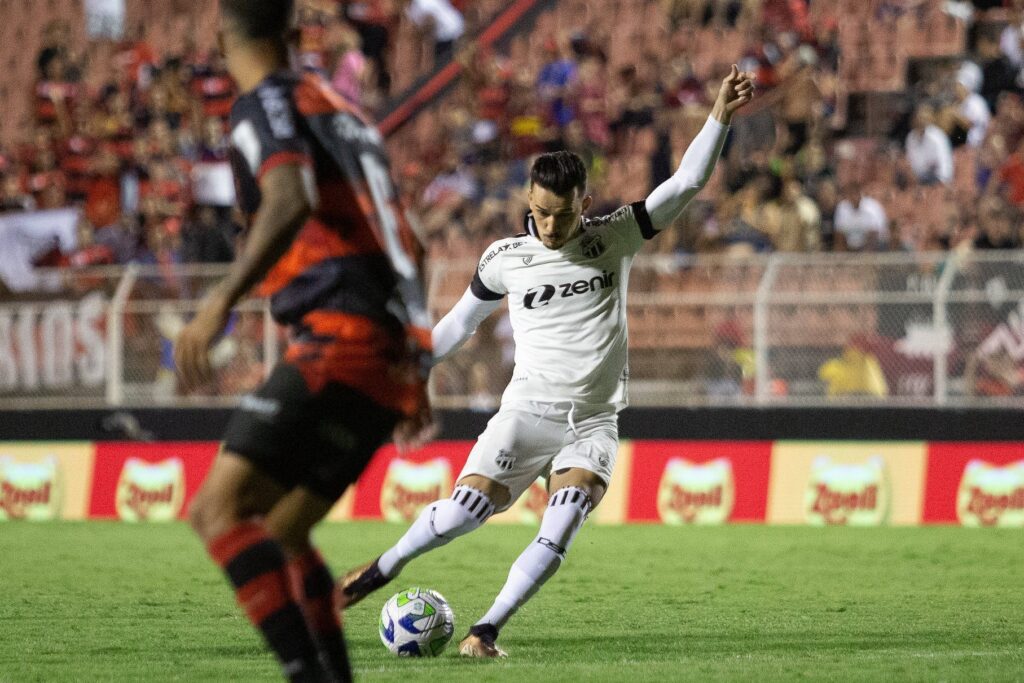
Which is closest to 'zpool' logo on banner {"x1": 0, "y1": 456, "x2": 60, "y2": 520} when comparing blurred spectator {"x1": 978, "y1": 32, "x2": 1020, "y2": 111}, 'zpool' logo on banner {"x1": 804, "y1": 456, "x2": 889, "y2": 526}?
'zpool' logo on banner {"x1": 804, "y1": 456, "x2": 889, "y2": 526}

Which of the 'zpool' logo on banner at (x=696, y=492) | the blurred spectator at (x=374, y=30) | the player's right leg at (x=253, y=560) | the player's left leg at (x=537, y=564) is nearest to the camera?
the player's right leg at (x=253, y=560)

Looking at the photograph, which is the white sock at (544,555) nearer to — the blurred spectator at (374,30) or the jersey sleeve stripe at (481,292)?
the jersey sleeve stripe at (481,292)

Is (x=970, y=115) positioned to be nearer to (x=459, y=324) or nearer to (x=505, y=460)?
(x=459, y=324)

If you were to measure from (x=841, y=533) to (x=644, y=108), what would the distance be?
6.85 meters

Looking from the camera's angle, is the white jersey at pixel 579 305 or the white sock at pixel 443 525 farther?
the white jersey at pixel 579 305

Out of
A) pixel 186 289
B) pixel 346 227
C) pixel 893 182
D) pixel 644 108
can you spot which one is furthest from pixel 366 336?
pixel 644 108

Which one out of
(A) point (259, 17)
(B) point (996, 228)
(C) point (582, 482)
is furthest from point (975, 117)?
(A) point (259, 17)

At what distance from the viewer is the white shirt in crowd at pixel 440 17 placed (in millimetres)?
22875

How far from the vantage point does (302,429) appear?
4586 mm

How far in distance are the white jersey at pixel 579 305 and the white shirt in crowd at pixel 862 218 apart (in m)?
8.72

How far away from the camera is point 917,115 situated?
57.3 ft

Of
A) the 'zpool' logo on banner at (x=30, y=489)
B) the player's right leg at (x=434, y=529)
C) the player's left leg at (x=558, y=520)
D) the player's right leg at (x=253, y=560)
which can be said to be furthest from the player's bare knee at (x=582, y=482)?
the 'zpool' logo on banner at (x=30, y=489)

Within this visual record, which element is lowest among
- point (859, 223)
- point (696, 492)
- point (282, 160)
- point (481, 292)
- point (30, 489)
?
point (30, 489)

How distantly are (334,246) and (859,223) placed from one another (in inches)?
484
